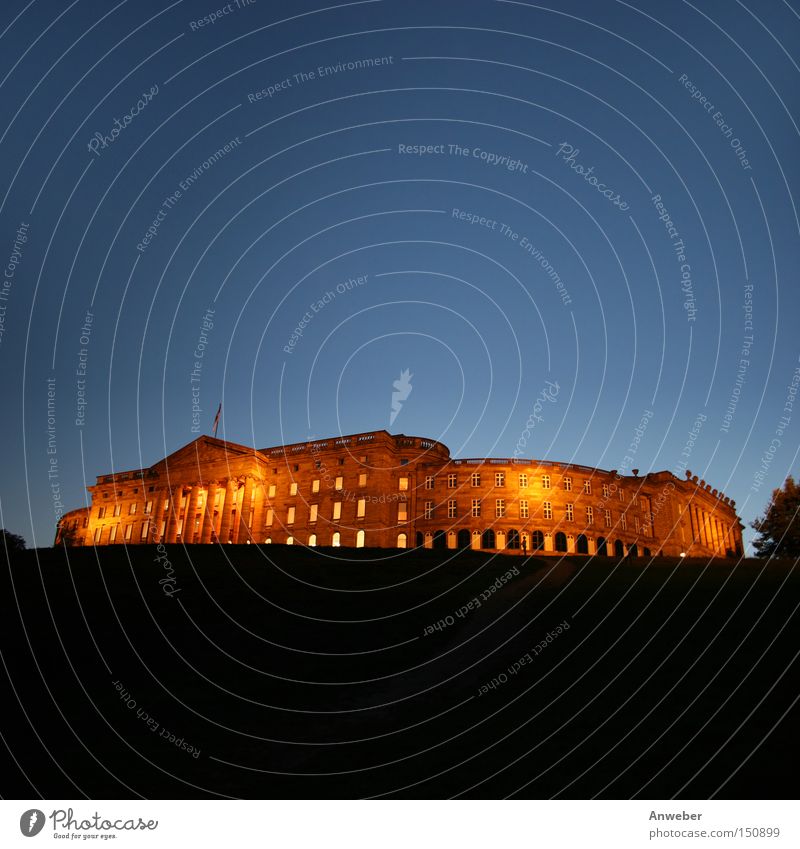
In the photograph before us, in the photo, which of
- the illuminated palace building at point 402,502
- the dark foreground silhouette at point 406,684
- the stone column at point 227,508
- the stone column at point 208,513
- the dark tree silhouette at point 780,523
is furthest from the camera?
the stone column at point 208,513

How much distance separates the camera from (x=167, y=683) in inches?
903

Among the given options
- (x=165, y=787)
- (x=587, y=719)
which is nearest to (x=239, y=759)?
(x=165, y=787)

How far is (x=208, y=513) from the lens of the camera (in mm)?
79312

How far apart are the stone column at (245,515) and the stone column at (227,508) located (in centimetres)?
122

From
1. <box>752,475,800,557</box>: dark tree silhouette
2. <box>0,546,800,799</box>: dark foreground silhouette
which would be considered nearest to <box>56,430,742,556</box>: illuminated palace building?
<box>752,475,800,557</box>: dark tree silhouette

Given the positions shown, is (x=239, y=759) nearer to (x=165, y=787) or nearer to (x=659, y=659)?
(x=165, y=787)

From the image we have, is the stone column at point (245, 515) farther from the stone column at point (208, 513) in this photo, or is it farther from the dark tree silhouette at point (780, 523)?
the dark tree silhouette at point (780, 523)

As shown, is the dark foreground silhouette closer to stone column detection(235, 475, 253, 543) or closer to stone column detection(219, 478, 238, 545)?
stone column detection(219, 478, 238, 545)

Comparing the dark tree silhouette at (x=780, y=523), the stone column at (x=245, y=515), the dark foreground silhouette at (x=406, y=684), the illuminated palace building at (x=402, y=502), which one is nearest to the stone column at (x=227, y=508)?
the illuminated palace building at (x=402, y=502)

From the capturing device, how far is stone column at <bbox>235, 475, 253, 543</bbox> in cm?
7731

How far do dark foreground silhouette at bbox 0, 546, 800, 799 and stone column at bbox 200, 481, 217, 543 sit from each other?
38627mm

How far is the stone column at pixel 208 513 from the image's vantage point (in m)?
77.3

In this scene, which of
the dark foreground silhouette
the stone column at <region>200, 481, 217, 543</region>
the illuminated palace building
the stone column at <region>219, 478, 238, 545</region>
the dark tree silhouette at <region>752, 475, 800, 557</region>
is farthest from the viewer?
the stone column at <region>200, 481, 217, 543</region>

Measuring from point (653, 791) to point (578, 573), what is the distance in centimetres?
2582
